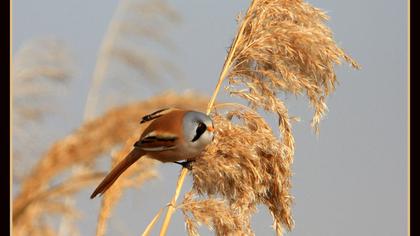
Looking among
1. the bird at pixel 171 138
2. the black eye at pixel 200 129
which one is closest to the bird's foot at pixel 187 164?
the bird at pixel 171 138

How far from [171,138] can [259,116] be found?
49cm

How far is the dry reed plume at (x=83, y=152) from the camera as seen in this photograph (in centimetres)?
288

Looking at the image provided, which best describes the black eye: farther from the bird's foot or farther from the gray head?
the bird's foot

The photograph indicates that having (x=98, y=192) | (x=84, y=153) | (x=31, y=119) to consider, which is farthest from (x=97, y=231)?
(x=31, y=119)

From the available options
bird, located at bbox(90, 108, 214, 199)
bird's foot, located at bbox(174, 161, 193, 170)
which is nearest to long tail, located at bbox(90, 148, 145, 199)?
bird, located at bbox(90, 108, 214, 199)

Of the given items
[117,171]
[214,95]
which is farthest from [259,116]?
[117,171]

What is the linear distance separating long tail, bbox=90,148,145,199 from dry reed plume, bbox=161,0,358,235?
0.97 feet

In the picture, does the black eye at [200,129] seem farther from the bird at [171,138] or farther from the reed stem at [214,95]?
the reed stem at [214,95]

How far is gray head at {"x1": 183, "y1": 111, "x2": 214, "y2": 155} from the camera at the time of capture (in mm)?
3094

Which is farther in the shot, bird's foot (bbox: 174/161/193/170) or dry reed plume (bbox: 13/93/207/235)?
bird's foot (bbox: 174/161/193/170)

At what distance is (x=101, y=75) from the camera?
428 centimetres

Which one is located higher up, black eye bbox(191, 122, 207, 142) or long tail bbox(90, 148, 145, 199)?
black eye bbox(191, 122, 207, 142)

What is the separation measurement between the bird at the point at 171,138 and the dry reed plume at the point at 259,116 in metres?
0.10
